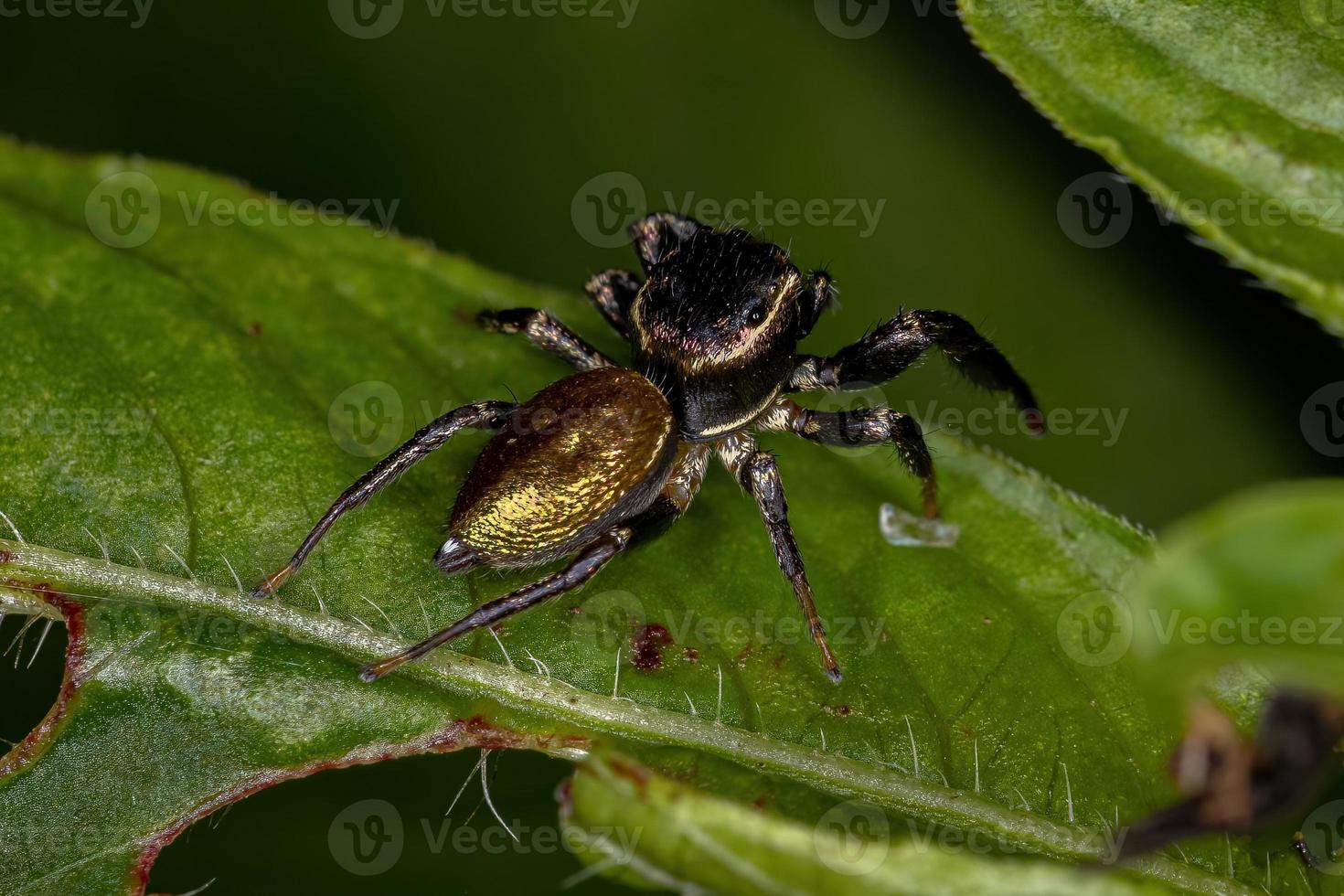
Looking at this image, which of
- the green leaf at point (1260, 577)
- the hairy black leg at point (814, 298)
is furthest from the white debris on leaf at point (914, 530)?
the green leaf at point (1260, 577)

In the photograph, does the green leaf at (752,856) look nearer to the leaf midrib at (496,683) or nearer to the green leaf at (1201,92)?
the leaf midrib at (496,683)

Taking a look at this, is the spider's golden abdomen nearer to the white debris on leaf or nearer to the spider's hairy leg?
the spider's hairy leg

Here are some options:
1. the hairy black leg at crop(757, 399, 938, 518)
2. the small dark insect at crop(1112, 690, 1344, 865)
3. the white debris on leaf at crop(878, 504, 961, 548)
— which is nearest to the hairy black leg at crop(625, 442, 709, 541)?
the hairy black leg at crop(757, 399, 938, 518)

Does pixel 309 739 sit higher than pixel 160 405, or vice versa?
pixel 160 405

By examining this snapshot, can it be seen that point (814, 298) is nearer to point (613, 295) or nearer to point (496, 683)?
point (613, 295)

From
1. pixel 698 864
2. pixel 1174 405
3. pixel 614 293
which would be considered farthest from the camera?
pixel 1174 405

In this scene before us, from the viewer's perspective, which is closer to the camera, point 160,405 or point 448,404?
point 160,405

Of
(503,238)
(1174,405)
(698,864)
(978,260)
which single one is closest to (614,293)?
(503,238)

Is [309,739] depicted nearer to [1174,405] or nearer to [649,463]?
[649,463]

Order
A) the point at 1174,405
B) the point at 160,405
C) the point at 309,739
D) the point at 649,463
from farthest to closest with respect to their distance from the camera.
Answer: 1. the point at 1174,405
2. the point at 649,463
3. the point at 160,405
4. the point at 309,739
